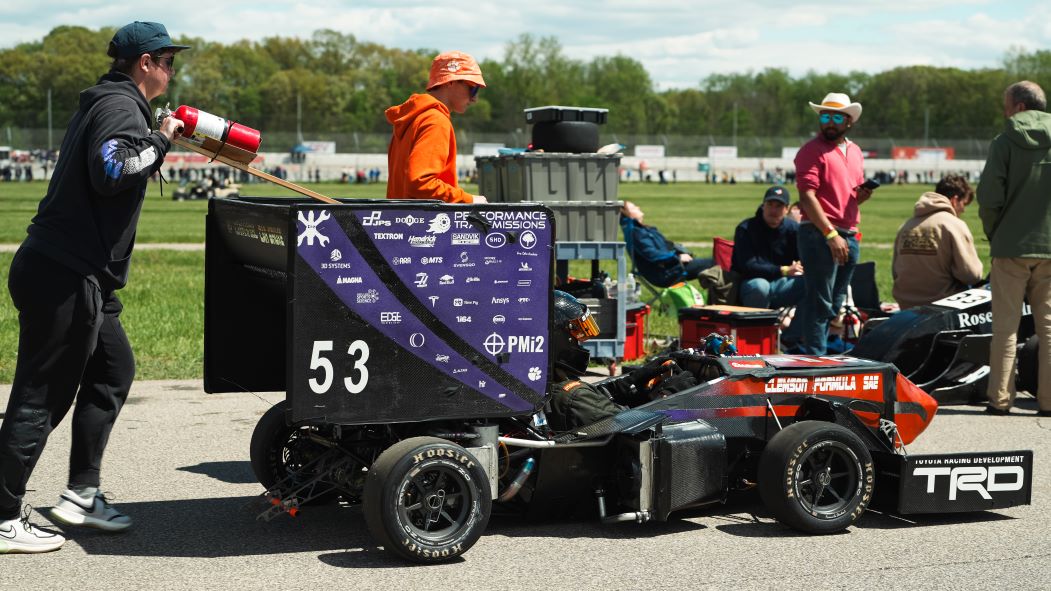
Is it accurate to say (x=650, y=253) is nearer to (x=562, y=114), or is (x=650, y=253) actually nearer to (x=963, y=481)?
(x=562, y=114)

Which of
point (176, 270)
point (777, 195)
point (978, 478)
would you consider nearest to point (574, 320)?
point (978, 478)

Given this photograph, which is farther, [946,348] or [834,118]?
[834,118]

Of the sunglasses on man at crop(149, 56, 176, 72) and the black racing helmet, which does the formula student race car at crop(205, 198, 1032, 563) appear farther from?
the sunglasses on man at crop(149, 56, 176, 72)

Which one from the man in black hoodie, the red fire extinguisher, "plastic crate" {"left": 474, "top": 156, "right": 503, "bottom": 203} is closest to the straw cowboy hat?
"plastic crate" {"left": 474, "top": 156, "right": 503, "bottom": 203}

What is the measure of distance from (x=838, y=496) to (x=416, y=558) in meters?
1.84

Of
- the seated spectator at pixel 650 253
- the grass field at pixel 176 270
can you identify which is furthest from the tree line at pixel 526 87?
the seated spectator at pixel 650 253

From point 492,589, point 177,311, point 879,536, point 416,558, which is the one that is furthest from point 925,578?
point 177,311

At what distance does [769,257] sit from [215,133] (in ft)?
22.3

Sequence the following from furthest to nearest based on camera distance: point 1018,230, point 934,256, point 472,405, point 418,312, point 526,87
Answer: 1. point 526,87
2. point 934,256
3. point 1018,230
4. point 472,405
5. point 418,312

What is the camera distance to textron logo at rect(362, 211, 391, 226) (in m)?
4.40

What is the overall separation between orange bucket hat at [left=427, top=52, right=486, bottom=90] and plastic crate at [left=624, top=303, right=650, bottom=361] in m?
3.74

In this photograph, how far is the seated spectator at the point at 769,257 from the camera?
407 inches

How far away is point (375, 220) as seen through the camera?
174 inches

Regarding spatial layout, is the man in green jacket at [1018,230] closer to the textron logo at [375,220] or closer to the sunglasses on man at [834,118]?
the sunglasses on man at [834,118]
